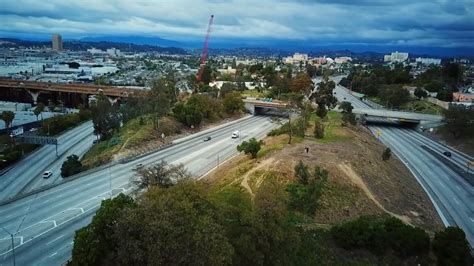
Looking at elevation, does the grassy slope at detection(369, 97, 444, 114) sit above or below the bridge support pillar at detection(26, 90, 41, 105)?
above

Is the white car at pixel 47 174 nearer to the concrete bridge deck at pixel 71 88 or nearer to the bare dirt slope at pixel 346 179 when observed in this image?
the bare dirt slope at pixel 346 179

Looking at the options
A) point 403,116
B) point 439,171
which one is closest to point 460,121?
point 403,116

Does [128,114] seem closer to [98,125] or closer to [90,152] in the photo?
[98,125]

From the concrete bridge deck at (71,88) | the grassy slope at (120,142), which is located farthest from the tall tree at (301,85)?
the grassy slope at (120,142)

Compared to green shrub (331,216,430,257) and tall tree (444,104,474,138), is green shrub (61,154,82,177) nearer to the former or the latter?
green shrub (331,216,430,257)

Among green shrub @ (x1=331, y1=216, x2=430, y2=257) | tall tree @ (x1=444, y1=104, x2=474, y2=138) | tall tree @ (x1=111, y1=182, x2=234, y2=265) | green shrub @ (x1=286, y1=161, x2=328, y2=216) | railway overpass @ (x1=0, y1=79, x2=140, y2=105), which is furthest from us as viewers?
railway overpass @ (x1=0, y1=79, x2=140, y2=105)

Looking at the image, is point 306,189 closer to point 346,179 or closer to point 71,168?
point 346,179

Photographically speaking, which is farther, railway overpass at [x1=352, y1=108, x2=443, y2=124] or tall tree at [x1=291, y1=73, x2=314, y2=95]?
tall tree at [x1=291, y1=73, x2=314, y2=95]

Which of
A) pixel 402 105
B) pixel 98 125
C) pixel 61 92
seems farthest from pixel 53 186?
pixel 61 92

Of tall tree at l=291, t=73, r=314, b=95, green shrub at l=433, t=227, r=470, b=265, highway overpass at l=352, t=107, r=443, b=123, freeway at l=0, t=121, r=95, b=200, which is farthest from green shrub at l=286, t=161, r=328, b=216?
tall tree at l=291, t=73, r=314, b=95
